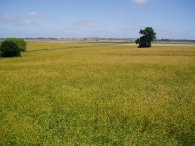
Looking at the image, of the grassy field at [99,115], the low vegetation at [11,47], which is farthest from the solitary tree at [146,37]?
the grassy field at [99,115]

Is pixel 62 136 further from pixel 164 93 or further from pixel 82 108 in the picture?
pixel 164 93

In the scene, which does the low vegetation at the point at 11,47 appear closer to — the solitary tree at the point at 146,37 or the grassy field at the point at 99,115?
the grassy field at the point at 99,115

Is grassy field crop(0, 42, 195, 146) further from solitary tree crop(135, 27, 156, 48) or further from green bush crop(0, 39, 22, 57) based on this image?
solitary tree crop(135, 27, 156, 48)

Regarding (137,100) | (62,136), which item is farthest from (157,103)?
(62,136)

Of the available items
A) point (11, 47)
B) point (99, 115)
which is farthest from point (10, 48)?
point (99, 115)

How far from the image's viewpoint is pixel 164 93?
1814 cm

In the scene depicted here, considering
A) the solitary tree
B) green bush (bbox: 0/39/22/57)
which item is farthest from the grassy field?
the solitary tree

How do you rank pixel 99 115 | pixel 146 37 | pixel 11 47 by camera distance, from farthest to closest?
1. pixel 146 37
2. pixel 11 47
3. pixel 99 115

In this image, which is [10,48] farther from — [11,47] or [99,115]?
[99,115]

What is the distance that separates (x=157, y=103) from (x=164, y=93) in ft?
10.4

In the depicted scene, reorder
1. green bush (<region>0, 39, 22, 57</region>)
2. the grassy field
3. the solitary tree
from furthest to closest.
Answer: the solitary tree
green bush (<region>0, 39, 22, 57</region>)
the grassy field

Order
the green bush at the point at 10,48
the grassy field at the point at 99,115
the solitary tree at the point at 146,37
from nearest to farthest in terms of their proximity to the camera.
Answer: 1. the grassy field at the point at 99,115
2. the green bush at the point at 10,48
3. the solitary tree at the point at 146,37

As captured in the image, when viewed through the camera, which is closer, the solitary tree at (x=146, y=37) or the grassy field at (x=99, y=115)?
the grassy field at (x=99, y=115)

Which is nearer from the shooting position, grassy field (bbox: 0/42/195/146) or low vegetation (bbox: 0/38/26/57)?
grassy field (bbox: 0/42/195/146)
